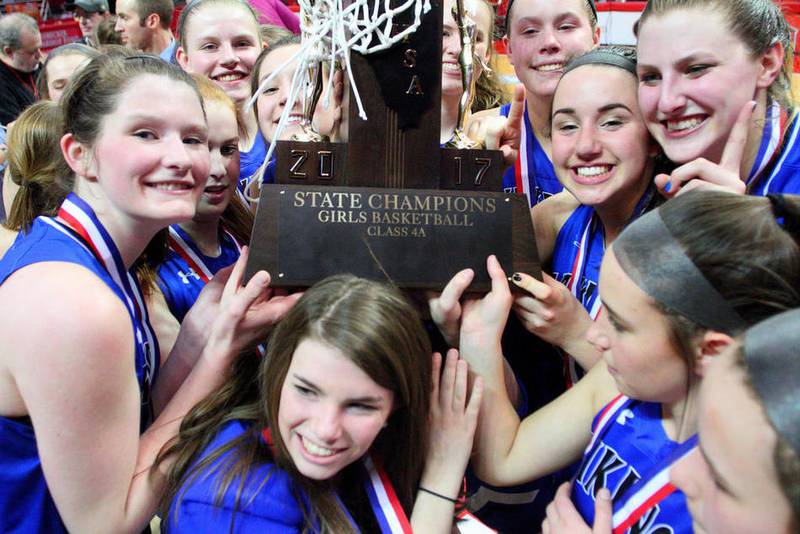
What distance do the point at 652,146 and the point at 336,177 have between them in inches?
31.4

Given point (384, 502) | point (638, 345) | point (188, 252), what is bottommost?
point (384, 502)

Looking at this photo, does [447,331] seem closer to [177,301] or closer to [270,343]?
[270,343]

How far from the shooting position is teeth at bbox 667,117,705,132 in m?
1.80

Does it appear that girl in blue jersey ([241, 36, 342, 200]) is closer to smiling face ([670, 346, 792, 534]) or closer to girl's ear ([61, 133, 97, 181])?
girl's ear ([61, 133, 97, 181])

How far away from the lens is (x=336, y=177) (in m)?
1.65

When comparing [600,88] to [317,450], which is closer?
[317,450]

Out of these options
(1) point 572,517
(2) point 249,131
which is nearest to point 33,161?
(2) point 249,131

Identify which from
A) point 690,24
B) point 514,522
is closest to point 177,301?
point 514,522

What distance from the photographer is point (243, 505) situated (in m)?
1.45

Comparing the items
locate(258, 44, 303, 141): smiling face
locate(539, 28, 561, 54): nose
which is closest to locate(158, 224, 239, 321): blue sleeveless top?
locate(258, 44, 303, 141): smiling face

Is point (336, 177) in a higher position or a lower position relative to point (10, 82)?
higher

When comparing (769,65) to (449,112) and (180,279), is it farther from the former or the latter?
(180,279)

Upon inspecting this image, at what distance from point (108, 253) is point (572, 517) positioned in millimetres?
1043

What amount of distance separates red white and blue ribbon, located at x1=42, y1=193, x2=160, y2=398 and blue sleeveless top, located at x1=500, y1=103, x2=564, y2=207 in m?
1.31
